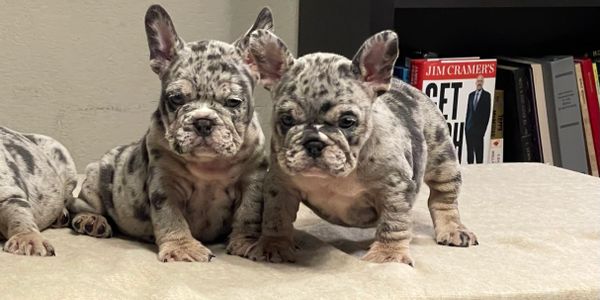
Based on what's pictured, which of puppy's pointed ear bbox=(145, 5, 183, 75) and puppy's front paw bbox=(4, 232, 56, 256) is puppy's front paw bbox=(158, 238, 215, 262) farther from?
puppy's pointed ear bbox=(145, 5, 183, 75)

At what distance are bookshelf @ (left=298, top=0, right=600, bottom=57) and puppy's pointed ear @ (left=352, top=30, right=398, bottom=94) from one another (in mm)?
994

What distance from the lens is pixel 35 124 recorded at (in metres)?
3.05

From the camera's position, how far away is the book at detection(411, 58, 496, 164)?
310 centimetres

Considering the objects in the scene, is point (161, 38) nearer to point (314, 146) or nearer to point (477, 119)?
point (314, 146)

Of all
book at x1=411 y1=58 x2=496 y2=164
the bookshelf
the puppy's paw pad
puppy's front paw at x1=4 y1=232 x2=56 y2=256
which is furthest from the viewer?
book at x1=411 y1=58 x2=496 y2=164

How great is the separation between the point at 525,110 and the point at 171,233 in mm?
1780

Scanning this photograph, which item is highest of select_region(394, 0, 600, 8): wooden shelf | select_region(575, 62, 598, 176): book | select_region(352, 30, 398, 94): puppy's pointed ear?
select_region(394, 0, 600, 8): wooden shelf

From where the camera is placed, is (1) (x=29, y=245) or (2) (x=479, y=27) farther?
(2) (x=479, y=27)

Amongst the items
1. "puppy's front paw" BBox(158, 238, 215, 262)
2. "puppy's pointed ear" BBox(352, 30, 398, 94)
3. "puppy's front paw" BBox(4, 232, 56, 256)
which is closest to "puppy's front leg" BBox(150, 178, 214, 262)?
"puppy's front paw" BBox(158, 238, 215, 262)

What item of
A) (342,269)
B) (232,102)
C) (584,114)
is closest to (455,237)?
(342,269)

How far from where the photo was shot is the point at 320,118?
1.82m

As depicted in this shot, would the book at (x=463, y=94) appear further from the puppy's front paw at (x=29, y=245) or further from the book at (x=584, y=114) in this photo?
the puppy's front paw at (x=29, y=245)

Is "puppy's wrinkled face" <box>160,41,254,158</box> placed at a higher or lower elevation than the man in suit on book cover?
lower

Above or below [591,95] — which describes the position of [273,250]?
below
